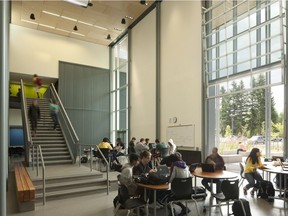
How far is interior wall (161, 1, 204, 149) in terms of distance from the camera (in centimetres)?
1038

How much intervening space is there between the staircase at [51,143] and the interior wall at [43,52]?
5.26 meters

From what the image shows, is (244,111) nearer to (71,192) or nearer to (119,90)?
(71,192)

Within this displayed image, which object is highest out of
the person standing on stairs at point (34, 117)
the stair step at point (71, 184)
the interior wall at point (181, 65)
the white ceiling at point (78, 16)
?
the white ceiling at point (78, 16)

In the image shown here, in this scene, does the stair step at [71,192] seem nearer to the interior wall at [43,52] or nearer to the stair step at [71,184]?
the stair step at [71,184]

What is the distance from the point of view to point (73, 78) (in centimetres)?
1667

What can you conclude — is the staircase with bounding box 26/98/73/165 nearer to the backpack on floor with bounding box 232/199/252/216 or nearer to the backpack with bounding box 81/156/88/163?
the backpack with bounding box 81/156/88/163

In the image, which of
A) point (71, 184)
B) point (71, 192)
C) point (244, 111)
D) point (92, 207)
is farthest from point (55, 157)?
point (244, 111)

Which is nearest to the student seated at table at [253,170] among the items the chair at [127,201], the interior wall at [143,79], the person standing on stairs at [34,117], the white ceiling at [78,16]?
the chair at [127,201]

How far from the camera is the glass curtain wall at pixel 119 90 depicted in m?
17.0

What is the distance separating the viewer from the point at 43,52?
51.5 feet

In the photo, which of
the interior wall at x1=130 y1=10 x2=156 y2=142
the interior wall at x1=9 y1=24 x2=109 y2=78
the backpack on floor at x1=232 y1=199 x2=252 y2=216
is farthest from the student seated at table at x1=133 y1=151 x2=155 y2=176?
the interior wall at x1=9 y1=24 x2=109 y2=78

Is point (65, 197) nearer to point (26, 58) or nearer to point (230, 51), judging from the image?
point (230, 51)

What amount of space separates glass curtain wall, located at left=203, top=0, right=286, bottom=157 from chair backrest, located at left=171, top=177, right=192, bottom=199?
5071 millimetres

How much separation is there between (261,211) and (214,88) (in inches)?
Answer: 234
